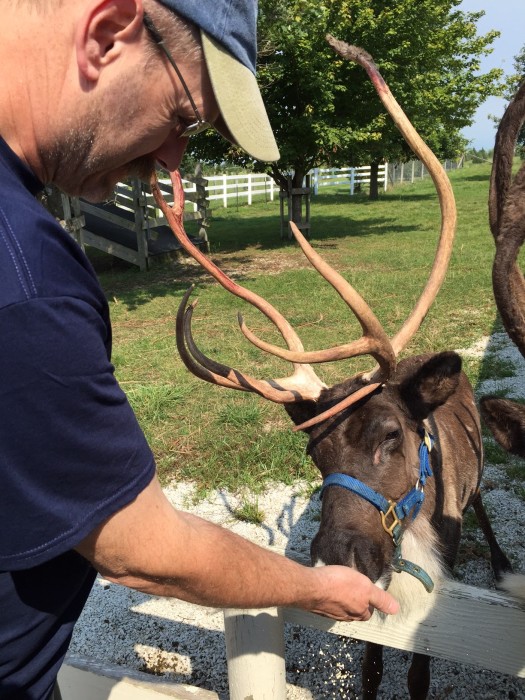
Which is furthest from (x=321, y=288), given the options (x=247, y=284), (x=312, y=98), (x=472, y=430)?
(x=472, y=430)

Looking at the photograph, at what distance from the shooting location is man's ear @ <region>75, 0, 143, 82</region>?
3.67 ft

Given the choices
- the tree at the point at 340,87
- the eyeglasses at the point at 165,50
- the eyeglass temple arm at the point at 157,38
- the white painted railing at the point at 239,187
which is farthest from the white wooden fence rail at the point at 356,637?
the white painted railing at the point at 239,187

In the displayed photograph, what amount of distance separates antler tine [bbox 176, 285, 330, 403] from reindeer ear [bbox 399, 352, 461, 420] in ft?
1.37

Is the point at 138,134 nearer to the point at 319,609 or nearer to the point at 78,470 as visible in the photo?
the point at 78,470

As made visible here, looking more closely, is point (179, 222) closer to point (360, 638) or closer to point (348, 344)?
point (348, 344)

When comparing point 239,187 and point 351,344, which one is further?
point 239,187

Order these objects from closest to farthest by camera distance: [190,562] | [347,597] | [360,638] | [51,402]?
[51,402]
[190,562]
[347,597]
[360,638]

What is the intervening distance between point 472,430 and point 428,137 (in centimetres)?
2156

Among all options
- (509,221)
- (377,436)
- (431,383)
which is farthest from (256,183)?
(509,221)

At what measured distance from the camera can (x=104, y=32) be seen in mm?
1146

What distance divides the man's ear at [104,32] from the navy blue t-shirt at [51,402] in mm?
224

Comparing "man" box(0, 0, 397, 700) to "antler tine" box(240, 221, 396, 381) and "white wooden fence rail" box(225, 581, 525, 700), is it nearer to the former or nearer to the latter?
"white wooden fence rail" box(225, 581, 525, 700)

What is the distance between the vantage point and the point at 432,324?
8352 mm

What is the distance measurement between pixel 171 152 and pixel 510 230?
0.98m
